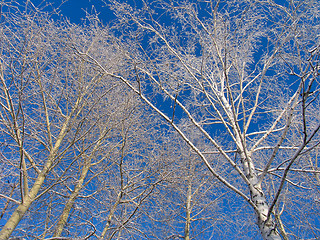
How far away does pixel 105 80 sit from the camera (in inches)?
172

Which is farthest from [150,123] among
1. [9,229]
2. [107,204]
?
[9,229]

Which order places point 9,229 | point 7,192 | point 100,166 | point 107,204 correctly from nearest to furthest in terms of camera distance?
point 9,229
point 7,192
point 107,204
point 100,166

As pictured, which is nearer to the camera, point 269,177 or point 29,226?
point 29,226

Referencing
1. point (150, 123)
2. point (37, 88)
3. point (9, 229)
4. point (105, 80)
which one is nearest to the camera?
point (9, 229)

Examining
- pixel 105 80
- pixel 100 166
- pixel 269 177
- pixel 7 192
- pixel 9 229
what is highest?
pixel 269 177

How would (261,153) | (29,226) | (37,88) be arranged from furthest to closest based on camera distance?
(261,153) < (37,88) < (29,226)

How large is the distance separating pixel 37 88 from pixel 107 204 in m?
2.35

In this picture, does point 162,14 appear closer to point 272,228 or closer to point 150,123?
point 150,123

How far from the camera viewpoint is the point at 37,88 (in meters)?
3.78

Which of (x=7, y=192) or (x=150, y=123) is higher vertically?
(x=150, y=123)

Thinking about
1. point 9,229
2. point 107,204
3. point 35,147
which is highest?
point 35,147

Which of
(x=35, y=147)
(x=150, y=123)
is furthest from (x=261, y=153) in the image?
(x=35, y=147)

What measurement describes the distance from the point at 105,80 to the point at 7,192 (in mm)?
2505

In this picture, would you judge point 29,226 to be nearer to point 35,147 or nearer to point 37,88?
point 35,147
